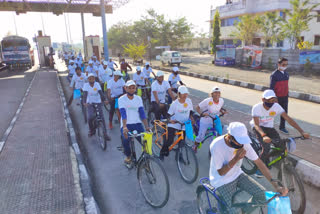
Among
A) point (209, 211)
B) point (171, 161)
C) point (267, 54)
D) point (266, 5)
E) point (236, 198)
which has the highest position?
point (266, 5)

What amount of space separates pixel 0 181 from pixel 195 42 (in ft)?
214

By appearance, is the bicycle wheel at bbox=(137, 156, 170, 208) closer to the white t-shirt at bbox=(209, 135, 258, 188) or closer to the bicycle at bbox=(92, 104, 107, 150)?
the white t-shirt at bbox=(209, 135, 258, 188)

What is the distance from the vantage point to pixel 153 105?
6.76 m

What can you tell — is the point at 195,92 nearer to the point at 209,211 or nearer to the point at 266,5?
the point at 209,211

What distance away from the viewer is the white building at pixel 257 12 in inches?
1021

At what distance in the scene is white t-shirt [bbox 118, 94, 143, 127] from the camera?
4352mm

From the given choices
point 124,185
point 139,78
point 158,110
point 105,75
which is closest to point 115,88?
point 158,110

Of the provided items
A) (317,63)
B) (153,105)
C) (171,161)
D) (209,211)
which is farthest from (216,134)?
(317,63)

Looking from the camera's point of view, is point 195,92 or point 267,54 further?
point 267,54

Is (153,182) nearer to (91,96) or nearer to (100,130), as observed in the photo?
(100,130)

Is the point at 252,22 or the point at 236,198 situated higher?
the point at 252,22

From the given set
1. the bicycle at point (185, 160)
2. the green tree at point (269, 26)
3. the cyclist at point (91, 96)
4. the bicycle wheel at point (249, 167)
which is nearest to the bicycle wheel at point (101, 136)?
the cyclist at point (91, 96)

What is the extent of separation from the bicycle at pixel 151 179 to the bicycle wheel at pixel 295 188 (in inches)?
67.5

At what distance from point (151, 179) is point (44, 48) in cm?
2728
